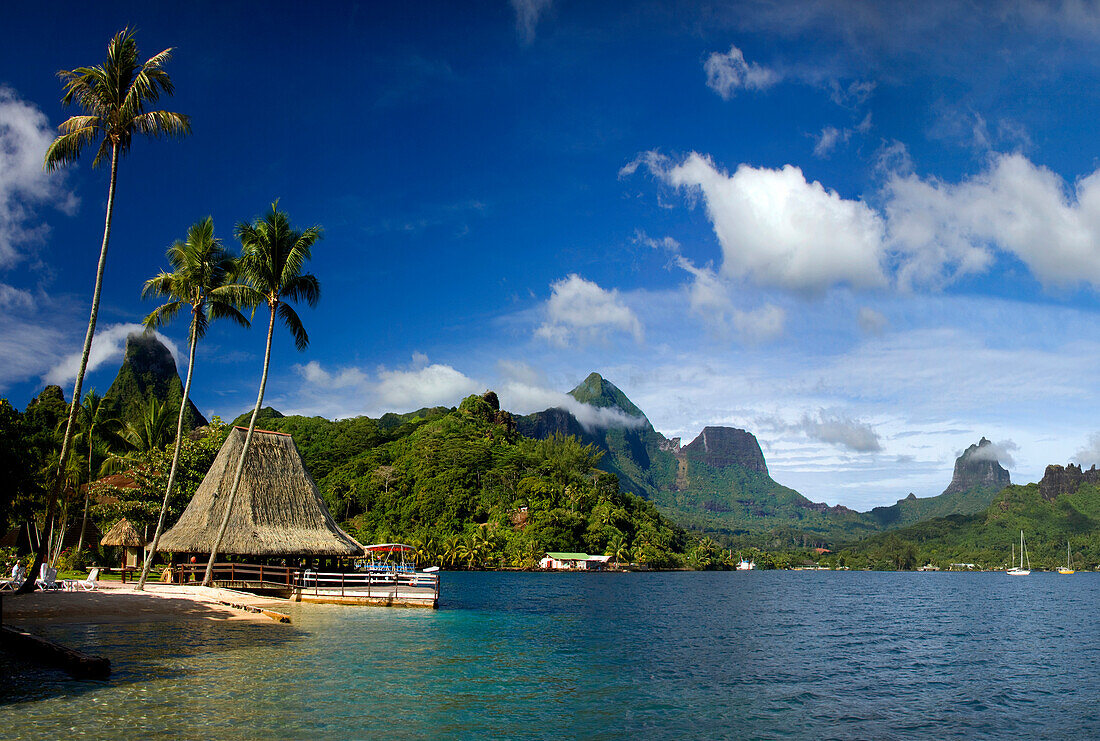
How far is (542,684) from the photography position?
60.4ft

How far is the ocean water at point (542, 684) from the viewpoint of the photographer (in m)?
13.1

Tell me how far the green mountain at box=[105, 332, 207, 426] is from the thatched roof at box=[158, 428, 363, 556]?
295ft

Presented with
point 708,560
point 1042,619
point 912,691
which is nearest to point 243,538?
point 912,691

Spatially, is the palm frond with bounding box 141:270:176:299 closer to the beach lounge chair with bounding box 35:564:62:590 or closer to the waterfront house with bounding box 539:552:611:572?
the beach lounge chair with bounding box 35:564:62:590

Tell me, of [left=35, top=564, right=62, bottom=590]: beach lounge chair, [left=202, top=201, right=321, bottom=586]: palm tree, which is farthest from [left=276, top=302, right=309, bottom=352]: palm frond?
[left=35, top=564, right=62, bottom=590]: beach lounge chair

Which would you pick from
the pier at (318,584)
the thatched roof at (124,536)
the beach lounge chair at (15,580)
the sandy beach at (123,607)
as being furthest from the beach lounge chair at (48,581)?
the thatched roof at (124,536)

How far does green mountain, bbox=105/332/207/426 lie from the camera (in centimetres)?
12381

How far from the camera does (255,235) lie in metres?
32.7

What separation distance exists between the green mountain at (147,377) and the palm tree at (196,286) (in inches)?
3798

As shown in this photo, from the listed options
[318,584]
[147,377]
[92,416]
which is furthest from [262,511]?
[147,377]

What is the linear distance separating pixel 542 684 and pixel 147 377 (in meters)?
134

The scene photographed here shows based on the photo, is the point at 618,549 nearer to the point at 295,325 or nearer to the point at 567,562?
the point at 567,562

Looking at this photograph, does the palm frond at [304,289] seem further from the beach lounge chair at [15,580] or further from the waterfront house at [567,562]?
the waterfront house at [567,562]

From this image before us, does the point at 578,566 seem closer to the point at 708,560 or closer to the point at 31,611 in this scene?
the point at 708,560
